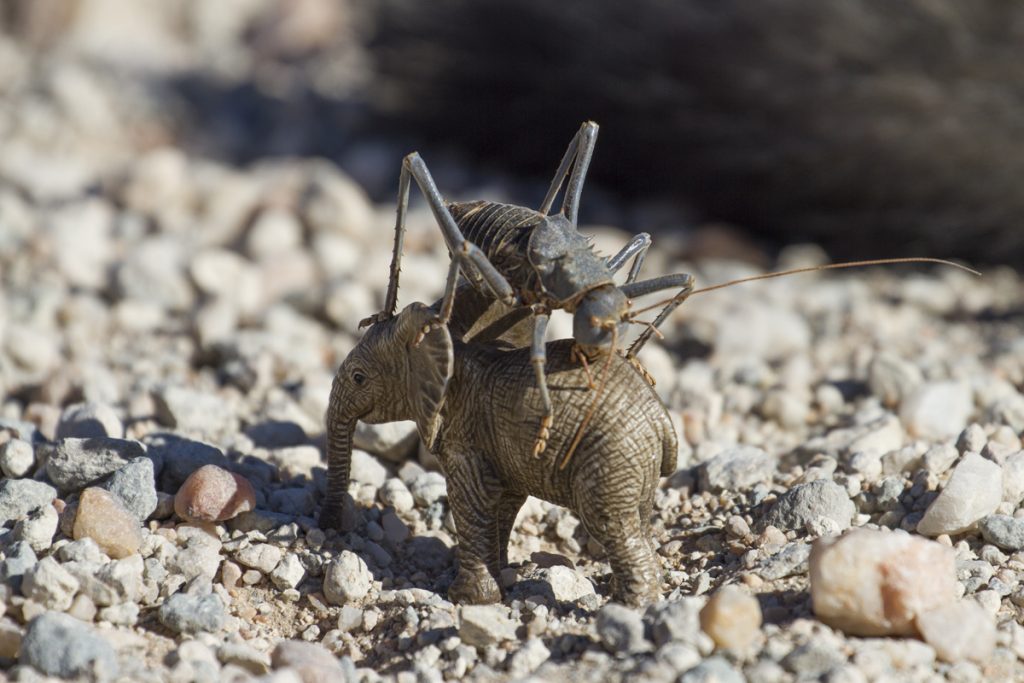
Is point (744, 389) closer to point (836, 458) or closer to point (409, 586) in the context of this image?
point (836, 458)

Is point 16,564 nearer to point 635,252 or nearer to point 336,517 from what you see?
point 336,517

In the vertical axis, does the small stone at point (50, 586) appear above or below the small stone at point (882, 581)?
below

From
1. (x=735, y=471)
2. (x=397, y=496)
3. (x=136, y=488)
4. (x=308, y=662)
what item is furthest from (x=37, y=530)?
(x=735, y=471)

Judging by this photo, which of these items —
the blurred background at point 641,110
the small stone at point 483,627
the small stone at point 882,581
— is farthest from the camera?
the blurred background at point 641,110

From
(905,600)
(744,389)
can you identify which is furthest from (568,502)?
(744,389)

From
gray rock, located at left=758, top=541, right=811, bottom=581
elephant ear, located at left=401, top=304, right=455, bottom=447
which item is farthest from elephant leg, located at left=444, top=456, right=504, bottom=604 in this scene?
gray rock, located at left=758, top=541, right=811, bottom=581

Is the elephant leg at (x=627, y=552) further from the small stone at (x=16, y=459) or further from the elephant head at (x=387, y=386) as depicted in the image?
the small stone at (x=16, y=459)

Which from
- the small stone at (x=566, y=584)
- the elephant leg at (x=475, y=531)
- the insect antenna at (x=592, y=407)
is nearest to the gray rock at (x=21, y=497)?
the elephant leg at (x=475, y=531)

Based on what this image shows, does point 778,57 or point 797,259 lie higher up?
point 778,57
